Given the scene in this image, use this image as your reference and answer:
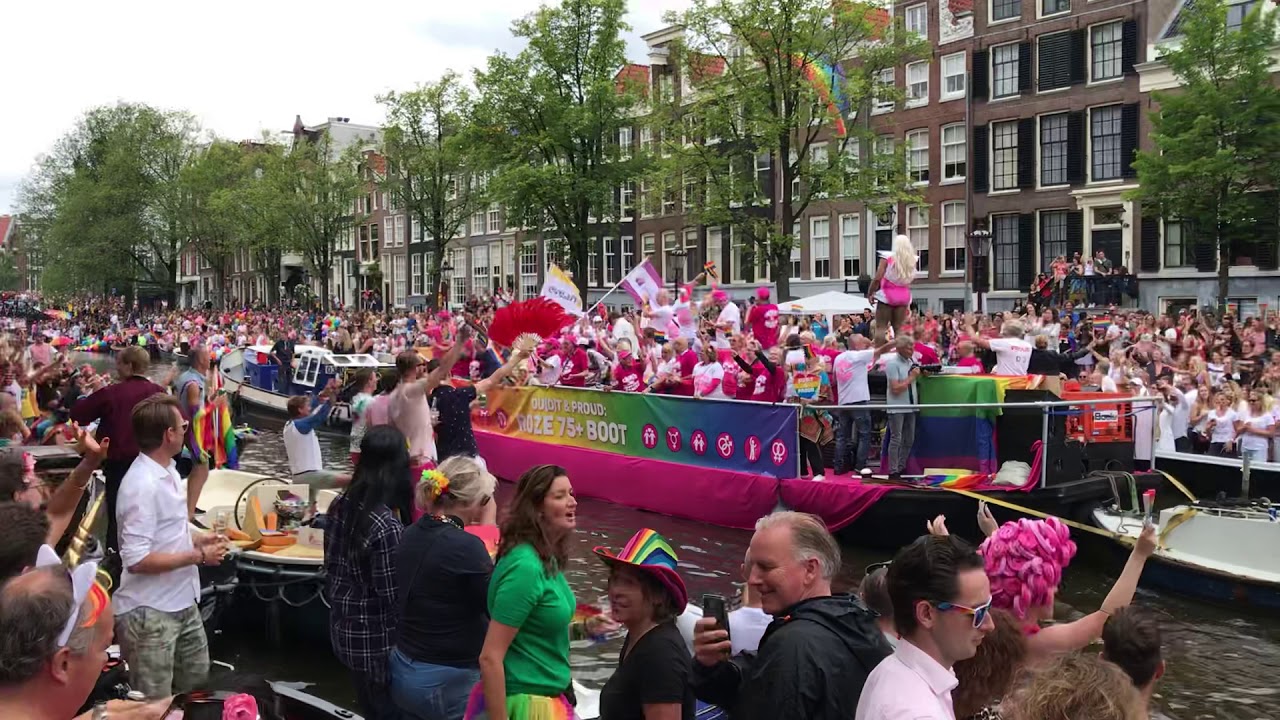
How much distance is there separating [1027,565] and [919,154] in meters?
36.1

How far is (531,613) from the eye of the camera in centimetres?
390

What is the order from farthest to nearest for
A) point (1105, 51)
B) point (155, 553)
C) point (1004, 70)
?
point (1004, 70), point (1105, 51), point (155, 553)

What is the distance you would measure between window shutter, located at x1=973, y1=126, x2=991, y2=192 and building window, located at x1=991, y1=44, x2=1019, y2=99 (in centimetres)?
120

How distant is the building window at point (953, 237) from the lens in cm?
3662

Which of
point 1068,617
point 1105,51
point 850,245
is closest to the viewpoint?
point 1068,617

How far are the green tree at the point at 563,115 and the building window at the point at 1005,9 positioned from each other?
12219 millimetres

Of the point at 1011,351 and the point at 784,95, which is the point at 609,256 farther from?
the point at 1011,351

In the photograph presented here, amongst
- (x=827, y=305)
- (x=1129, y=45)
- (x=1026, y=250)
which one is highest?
(x=1129, y=45)

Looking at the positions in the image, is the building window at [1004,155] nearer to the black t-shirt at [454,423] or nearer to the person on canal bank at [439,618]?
the black t-shirt at [454,423]

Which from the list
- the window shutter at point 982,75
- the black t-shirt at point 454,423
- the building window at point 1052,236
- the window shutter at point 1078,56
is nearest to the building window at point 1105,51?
the window shutter at point 1078,56

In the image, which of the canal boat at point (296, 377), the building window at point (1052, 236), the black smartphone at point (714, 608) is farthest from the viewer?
the building window at point (1052, 236)

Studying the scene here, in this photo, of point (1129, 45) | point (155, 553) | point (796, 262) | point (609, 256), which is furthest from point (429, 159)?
point (155, 553)

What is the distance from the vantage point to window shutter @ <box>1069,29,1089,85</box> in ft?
110

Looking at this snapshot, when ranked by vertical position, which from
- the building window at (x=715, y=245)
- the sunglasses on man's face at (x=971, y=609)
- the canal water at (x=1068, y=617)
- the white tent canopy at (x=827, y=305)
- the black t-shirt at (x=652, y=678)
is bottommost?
the canal water at (x=1068, y=617)
